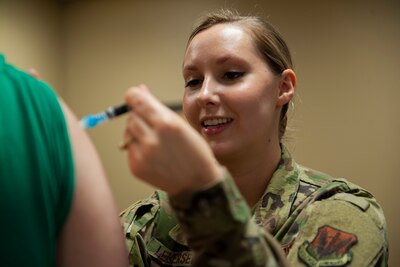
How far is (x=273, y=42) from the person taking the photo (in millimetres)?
1257

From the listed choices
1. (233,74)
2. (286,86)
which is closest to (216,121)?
(233,74)

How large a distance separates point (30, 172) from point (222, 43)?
0.78 meters

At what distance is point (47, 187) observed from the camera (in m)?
0.51

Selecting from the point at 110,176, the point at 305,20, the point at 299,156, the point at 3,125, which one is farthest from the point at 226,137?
the point at 110,176

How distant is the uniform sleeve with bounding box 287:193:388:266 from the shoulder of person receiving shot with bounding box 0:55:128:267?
0.45m

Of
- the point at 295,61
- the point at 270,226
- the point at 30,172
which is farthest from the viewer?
the point at 295,61

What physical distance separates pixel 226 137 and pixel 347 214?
0.38 meters

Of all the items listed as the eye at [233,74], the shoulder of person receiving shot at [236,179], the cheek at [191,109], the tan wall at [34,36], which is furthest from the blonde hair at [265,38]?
the tan wall at [34,36]

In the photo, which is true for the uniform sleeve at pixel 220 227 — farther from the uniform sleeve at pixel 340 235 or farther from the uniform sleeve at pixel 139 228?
the uniform sleeve at pixel 139 228

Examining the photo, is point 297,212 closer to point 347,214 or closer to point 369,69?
point 347,214

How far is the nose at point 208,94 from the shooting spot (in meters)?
1.11

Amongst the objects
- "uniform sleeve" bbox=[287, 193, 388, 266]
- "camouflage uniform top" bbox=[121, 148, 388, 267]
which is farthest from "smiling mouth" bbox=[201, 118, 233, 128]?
"uniform sleeve" bbox=[287, 193, 388, 266]

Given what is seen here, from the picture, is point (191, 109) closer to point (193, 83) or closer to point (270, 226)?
point (193, 83)

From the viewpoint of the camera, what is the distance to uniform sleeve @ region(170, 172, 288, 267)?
0.54 m
